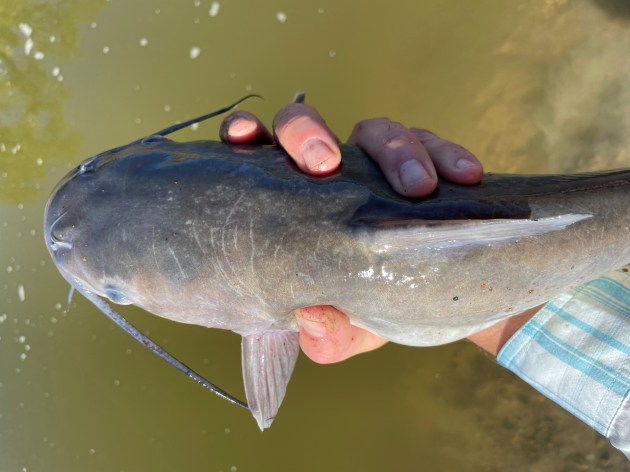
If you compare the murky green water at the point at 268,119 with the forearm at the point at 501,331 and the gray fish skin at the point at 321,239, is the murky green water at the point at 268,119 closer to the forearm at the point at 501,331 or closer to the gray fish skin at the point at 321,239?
the forearm at the point at 501,331

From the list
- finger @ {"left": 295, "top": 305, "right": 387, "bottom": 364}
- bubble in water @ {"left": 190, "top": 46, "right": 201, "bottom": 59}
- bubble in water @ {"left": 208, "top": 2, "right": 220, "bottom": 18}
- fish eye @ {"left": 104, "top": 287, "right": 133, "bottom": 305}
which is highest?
bubble in water @ {"left": 208, "top": 2, "right": 220, "bottom": 18}

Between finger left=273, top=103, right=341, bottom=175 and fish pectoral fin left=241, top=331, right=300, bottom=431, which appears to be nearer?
finger left=273, top=103, right=341, bottom=175

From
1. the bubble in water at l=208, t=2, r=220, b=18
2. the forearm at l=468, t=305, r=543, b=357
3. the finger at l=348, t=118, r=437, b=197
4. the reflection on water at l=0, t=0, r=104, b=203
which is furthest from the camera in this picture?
Result: the reflection on water at l=0, t=0, r=104, b=203

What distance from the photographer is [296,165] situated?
130 centimetres

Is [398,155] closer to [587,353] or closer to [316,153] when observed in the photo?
[316,153]

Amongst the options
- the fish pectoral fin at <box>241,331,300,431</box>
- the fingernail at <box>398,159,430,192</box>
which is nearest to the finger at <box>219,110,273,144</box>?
the fingernail at <box>398,159,430,192</box>

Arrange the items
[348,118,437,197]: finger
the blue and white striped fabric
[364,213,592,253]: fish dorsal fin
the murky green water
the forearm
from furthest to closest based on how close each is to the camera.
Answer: the murky green water < the forearm < the blue and white striped fabric < [348,118,437,197]: finger < [364,213,592,253]: fish dorsal fin

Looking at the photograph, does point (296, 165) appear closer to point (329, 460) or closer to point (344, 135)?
point (344, 135)

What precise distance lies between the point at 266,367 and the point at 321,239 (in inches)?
21.1

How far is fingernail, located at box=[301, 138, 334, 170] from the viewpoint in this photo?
1.25 meters

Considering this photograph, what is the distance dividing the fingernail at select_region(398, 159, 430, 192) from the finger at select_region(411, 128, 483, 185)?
0.13m

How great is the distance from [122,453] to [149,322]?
2.82ft

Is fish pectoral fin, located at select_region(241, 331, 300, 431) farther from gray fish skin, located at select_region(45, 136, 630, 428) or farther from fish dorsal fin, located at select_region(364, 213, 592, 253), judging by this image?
fish dorsal fin, located at select_region(364, 213, 592, 253)

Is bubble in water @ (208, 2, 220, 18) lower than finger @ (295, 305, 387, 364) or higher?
higher
